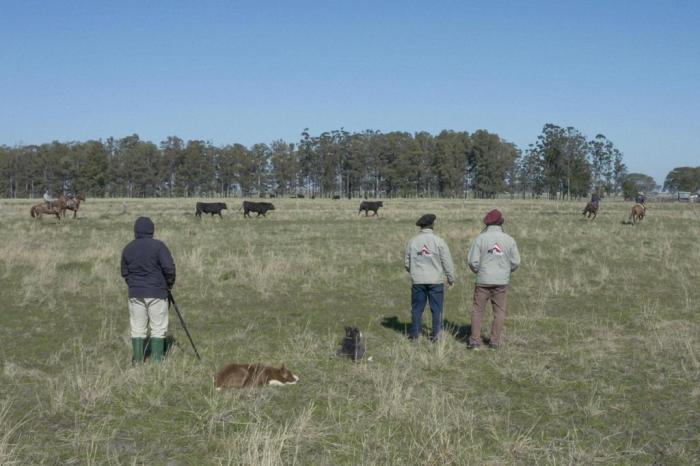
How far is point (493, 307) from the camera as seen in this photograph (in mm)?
8109

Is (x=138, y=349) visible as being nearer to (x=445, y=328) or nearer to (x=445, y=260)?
(x=445, y=260)

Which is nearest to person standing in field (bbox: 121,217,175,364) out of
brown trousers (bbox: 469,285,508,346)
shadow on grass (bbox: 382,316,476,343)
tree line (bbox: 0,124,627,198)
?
shadow on grass (bbox: 382,316,476,343)

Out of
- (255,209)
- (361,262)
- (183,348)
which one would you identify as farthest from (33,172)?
(183,348)

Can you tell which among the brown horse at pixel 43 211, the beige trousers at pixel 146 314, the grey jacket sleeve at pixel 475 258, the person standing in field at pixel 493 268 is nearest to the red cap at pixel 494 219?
the person standing in field at pixel 493 268

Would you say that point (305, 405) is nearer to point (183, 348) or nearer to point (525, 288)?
point (183, 348)

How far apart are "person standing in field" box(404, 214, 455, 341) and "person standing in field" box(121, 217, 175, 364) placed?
3201mm

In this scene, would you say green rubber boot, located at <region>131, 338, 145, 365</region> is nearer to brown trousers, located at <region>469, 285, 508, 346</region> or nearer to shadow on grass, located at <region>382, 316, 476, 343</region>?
shadow on grass, located at <region>382, 316, 476, 343</region>

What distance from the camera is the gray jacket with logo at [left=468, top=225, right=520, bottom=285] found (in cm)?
799

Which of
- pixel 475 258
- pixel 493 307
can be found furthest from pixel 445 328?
pixel 475 258

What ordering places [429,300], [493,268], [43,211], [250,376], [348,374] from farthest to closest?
[43,211] < [429,300] < [493,268] < [348,374] < [250,376]

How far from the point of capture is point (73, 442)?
508 cm

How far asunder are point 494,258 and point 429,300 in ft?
3.64

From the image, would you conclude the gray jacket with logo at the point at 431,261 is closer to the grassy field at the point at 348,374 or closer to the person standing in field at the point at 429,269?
the person standing in field at the point at 429,269

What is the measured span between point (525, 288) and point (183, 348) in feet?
25.3
